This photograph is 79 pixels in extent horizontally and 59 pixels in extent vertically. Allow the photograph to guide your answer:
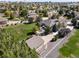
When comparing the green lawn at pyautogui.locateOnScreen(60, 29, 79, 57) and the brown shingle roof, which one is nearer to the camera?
the brown shingle roof

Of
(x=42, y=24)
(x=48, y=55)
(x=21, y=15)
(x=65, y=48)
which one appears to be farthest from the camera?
(x=21, y=15)

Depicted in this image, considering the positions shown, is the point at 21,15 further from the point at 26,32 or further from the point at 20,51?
the point at 20,51

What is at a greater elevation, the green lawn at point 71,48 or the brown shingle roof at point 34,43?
the brown shingle roof at point 34,43

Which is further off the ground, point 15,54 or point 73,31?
point 15,54

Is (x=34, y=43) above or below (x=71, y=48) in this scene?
above

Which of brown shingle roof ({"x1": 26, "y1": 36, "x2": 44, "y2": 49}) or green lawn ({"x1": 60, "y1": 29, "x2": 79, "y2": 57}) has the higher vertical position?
brown shingle roof ({"x1": 26, "y1": 36, "x2": 44, "y2": 49})

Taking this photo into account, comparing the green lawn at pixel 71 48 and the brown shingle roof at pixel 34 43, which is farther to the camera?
the green lawn at pixel 71 48

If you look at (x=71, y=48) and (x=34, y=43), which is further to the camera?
(x=71, y=48)

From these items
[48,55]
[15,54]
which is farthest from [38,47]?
[15,54]
